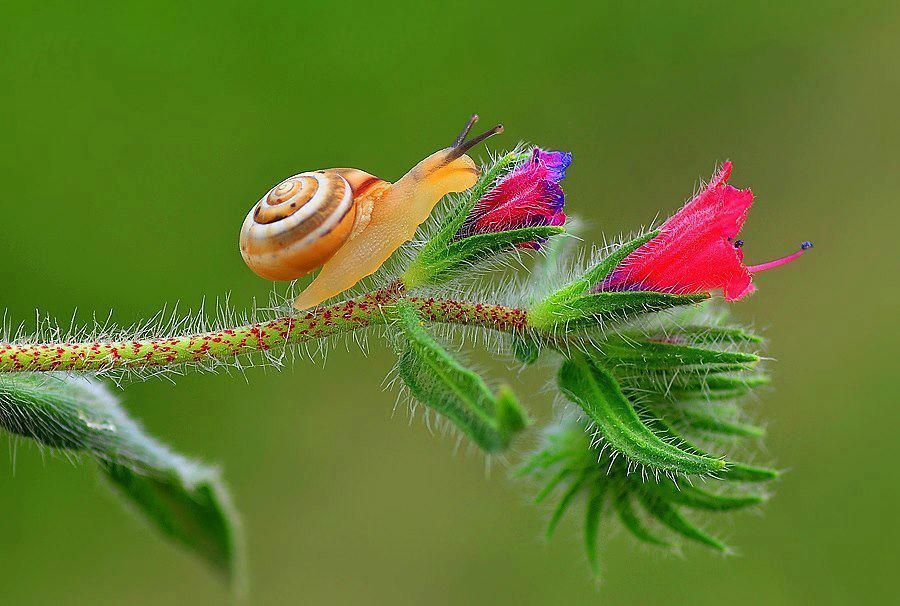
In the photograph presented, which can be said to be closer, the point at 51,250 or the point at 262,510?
the point at 51,250

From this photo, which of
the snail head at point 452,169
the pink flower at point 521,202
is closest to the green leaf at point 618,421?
the pink flower at point 521,202

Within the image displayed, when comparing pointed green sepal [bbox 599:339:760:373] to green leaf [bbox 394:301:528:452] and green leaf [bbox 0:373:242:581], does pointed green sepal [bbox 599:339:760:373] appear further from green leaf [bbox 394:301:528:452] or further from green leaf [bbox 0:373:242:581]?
green leaf [bbox 0:373:242:581]

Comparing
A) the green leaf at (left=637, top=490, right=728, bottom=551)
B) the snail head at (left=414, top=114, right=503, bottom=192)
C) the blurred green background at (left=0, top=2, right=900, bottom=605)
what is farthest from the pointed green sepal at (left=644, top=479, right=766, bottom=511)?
the blurred green background at (left=0, top=2, right=900, bottom=605)

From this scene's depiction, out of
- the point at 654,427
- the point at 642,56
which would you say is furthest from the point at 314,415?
the point at 654,427

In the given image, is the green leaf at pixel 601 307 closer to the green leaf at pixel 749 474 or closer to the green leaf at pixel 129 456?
the green leaf at pixel 749 474

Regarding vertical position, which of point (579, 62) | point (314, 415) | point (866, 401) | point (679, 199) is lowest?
point (314, 415)

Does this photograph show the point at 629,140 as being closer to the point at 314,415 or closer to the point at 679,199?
the point at 679,199

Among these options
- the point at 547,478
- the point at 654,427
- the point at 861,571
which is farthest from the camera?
the point at 861,571

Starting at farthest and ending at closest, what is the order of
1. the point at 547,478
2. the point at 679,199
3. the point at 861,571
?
the point at 679,199, the point at 861,571, the point at 547,478
